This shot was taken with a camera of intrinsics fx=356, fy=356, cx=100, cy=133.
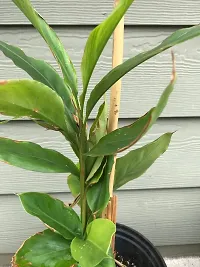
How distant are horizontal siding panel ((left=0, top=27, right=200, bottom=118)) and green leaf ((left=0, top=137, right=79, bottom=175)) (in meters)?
0.34

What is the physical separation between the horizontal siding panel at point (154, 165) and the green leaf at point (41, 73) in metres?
0.40

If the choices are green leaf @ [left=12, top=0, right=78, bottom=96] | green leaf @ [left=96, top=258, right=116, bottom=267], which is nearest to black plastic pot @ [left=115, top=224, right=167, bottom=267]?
green leaf @ [left=96, top=258, right=116, bottom=267]

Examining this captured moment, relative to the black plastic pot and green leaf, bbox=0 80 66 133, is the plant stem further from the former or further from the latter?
the black plastic pot

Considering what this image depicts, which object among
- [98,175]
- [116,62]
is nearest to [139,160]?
[98,175]

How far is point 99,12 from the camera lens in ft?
2.60

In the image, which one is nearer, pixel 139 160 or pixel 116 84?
pixel 116 84

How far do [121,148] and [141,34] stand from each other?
0.44 meters

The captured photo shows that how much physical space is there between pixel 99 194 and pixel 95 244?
0.25 ft

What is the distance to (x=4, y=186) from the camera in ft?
3.17

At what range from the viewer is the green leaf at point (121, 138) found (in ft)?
1.41

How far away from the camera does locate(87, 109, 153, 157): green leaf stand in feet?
1.41

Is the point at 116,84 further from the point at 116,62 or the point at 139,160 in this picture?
the point at 139,160

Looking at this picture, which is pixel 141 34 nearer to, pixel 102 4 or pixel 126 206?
pixel 102 4

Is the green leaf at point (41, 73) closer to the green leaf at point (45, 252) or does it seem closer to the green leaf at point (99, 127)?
the green leaf at point (99, 127)
